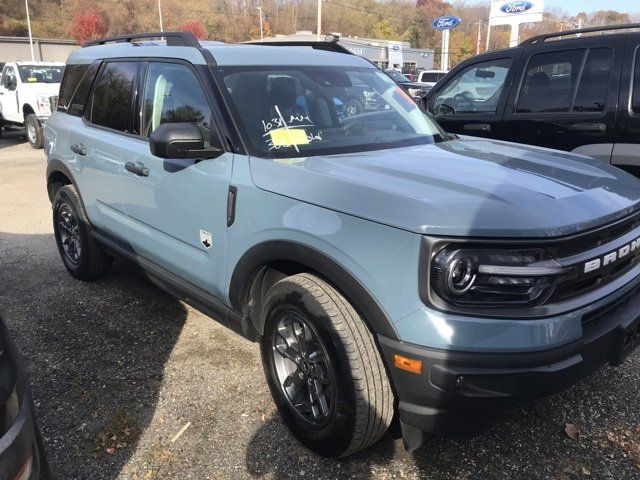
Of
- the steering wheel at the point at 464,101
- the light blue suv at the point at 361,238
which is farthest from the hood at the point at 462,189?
the steering wheel at the point at 464,101

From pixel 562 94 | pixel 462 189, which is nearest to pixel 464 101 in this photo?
pixel 562 94

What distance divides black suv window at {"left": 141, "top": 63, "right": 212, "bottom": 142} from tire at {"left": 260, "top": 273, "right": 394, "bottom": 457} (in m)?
1.06

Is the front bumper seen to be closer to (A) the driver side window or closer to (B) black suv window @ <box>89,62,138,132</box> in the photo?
(B) black suv window @ <box>89,62,138,132</box>

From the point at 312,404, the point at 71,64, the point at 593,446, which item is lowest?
the point at 593,446

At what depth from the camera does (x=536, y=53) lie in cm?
490

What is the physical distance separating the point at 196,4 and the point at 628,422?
9194cm

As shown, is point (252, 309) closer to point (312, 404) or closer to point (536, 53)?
point (312, 404)

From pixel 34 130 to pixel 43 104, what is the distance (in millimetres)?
764

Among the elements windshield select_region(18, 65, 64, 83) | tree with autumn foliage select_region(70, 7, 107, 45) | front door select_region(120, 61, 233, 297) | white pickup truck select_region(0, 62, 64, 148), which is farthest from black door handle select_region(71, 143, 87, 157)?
tree with autumn foliage select_region(70, 7, 107, 45)

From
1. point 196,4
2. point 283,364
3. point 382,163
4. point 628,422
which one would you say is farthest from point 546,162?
point 196,4

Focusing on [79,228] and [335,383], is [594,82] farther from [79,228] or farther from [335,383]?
[79,228]

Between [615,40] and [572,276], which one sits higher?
[615,40]

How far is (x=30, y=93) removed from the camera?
12195mm

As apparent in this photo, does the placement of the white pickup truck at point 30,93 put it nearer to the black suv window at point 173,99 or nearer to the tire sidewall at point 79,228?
the tire sidewall at point 79,228
